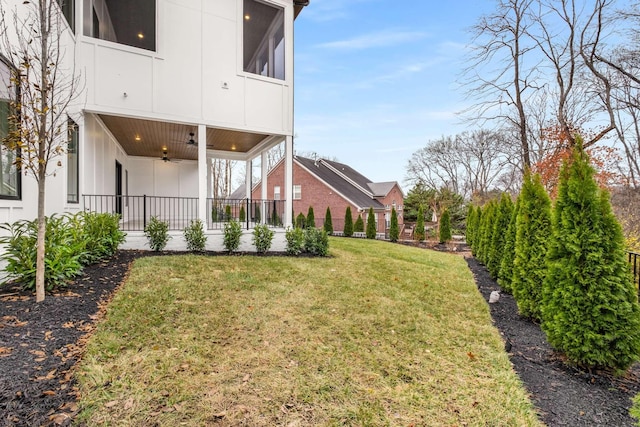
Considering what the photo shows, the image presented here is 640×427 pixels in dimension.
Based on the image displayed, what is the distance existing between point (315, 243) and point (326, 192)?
52.3 ft

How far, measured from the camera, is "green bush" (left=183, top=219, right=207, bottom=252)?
7488mm

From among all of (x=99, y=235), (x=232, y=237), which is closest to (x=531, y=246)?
(x=232, y=237)

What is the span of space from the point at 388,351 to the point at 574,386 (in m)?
1.59

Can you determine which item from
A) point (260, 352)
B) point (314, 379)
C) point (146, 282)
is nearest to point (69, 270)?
point (146, 282)

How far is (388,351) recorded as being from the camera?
3346 mm

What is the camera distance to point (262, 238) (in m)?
8.00

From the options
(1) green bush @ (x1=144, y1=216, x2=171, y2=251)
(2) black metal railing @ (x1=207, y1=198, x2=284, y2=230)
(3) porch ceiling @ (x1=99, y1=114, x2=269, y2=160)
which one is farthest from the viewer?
(2) black metal railing @ (x1=207, y1=198, x2=284, y2=230)

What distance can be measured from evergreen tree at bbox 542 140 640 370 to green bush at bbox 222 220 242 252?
620 cm

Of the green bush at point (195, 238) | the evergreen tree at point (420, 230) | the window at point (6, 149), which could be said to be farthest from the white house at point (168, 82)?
the evergreen tree at point (420, 230)

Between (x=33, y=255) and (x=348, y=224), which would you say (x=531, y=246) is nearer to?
(x=33, y=255)

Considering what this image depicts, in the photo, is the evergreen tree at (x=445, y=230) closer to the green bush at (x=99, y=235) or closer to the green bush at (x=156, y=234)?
the green bush at (x=156, y=234)

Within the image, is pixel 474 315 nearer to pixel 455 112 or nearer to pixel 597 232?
pixel 597 232

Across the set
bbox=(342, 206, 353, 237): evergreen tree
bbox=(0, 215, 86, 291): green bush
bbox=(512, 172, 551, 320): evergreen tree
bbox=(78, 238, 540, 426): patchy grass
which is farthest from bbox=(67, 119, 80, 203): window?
bbox=(342, 206, 353, 237): evergreen tree

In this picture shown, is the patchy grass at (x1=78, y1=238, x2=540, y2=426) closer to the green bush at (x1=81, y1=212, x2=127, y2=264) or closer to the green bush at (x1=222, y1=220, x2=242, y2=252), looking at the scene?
the green bush at (x1=81, y1=212, x2=127, y2=264)
